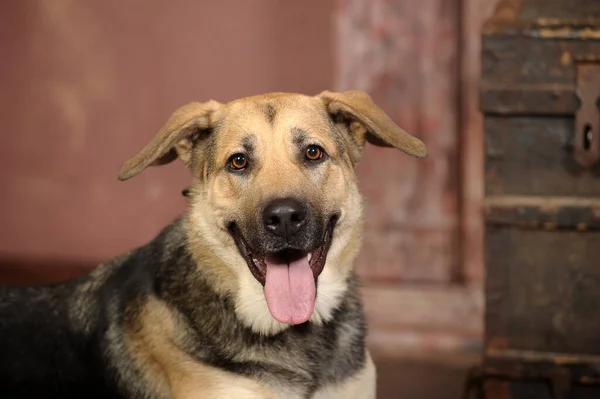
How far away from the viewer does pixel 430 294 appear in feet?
15.1

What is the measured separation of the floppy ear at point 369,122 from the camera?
285 cm

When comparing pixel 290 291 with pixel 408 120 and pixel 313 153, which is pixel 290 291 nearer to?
pixel 313 153

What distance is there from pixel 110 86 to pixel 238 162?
247 cm

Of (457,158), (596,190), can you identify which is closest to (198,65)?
(457,158)

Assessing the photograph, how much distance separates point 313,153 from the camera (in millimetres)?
2812

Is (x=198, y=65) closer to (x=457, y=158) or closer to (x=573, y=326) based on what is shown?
(x=457, y=158)

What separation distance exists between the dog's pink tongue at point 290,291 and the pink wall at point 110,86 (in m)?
2.12

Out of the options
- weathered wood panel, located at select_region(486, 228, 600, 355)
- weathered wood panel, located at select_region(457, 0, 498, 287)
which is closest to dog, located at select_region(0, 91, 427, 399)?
weathered wood panel, located at select_region(486, 228, 600, 355)

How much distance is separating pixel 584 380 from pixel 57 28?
3393 millimetres

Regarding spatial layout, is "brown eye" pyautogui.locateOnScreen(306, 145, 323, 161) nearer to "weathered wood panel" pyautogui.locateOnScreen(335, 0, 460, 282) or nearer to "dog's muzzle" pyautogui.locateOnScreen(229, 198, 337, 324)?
"dog's muzzle" pyautogui.locateOnScreen(229, 198, 337, 324)

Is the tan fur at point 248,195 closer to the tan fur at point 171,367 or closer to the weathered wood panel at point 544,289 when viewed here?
the tan fur at point 171,367

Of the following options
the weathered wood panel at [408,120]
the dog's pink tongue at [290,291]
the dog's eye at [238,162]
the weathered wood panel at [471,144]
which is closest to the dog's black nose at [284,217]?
the dog's pink tongue at [290,291]

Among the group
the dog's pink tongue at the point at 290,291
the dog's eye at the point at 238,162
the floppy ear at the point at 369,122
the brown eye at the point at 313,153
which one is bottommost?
the dog's pink tongue at the point at 290,291

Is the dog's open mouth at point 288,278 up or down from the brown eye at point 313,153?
down
